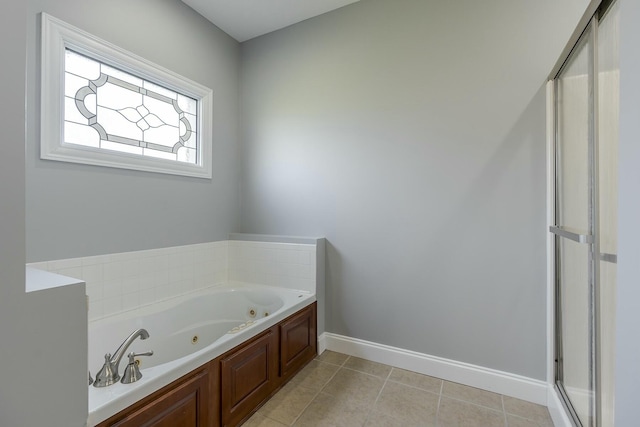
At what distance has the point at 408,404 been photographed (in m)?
1.85

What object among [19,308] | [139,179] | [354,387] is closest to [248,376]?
[354,387]

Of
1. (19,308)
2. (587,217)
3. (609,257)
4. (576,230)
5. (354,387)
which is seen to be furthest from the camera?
(354,387)

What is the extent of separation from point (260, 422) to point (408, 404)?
956 mm

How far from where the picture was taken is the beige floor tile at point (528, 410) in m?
1.71

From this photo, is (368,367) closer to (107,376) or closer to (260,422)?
(260,422)

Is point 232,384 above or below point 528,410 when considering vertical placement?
above

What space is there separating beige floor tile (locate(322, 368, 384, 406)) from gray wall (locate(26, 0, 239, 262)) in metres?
1.71

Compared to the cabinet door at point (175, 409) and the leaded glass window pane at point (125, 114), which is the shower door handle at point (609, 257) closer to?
the cabinet door at point (175, 409)

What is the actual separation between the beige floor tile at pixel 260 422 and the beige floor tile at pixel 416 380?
918 millimetres

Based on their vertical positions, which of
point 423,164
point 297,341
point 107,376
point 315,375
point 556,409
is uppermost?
point 423,164

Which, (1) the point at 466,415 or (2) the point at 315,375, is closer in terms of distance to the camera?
(1) the point at 466,415

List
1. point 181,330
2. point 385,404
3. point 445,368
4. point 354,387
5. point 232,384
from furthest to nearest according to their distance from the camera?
point 181,330, point 445,368, point 354,387, point 385,404, point 232,384

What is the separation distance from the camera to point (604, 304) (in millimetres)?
1100

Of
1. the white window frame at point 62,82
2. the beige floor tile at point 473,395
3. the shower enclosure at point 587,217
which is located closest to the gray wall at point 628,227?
the shower enclosure at point 587,217
